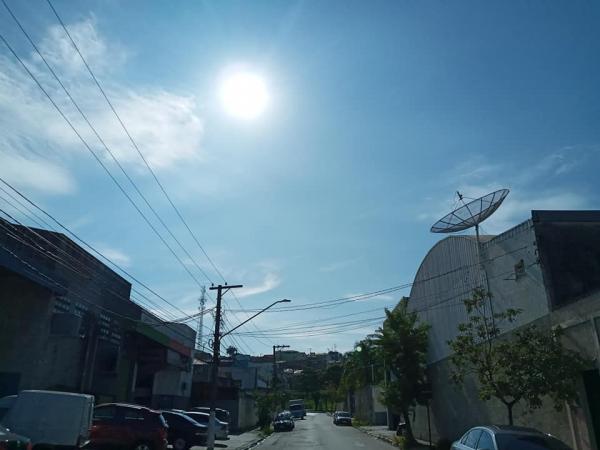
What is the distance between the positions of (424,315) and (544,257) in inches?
581

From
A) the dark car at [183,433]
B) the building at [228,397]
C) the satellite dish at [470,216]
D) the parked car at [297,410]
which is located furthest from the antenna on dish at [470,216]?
the parked car at [297,410]

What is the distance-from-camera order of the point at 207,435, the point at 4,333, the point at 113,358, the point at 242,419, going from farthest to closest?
the point at 242,419, the point at 113,358, the point at 207,435, the point at 4,333

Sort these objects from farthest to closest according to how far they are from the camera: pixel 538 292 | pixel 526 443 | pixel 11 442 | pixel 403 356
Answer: pixel 403 356, pixel 538 292, pixel 526 443, pixel 11 442

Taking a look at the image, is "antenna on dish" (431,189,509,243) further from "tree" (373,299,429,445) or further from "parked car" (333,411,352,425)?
"parked car" (333,411,352,425)

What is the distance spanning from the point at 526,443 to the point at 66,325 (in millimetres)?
18163

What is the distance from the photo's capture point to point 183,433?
72.3 ft

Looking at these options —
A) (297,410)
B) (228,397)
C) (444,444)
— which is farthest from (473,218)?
(297,410)

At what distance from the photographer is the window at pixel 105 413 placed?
17484 millimetres

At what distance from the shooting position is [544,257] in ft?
56.0

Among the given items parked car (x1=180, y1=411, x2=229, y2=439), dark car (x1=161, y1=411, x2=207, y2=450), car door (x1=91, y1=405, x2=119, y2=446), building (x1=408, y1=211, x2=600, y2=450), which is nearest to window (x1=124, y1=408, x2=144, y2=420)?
car door (x1=91, y1=405, x2=119, y2=446)

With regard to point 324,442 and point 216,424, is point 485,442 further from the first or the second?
point 216,424

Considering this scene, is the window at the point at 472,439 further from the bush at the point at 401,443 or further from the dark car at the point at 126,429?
the bush at the point at 401,443

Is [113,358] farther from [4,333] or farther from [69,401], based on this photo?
[69,401]

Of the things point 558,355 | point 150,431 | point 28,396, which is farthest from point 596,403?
point 28,396
